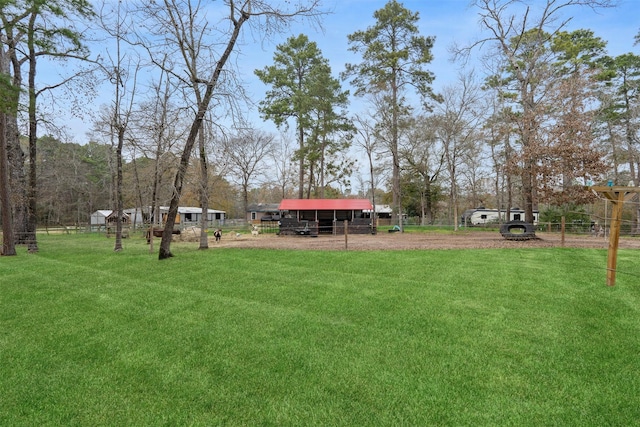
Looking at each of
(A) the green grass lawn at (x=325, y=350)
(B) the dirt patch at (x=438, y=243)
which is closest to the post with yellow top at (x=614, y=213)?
(A) the green grass lawn at (x=325, y=350)

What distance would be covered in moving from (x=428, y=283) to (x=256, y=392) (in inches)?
172

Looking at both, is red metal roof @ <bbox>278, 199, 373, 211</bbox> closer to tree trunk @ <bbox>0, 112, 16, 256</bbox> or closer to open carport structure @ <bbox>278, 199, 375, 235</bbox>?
open carport structure @ <bbox>278, 199, 375, 235</bbox>

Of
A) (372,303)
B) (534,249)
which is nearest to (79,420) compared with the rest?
(372,303)

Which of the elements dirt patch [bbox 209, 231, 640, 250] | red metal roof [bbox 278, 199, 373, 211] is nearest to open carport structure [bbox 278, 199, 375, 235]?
red metal roof [bbox 278, 199, 373, 211]

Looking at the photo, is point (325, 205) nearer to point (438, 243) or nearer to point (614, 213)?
point (438, 243)

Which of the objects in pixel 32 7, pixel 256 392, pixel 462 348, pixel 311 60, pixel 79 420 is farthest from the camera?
pixel 311 60

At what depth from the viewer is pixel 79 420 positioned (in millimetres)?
2529

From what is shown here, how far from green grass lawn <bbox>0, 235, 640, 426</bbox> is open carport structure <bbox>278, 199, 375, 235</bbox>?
15.6 metres

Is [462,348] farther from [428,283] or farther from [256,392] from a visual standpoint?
[428,283]

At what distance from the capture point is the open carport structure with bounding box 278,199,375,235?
2280 cm

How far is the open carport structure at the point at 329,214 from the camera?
22.8 m

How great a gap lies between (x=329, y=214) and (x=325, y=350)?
67.1 feet

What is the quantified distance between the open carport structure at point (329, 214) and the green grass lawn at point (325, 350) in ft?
51.1

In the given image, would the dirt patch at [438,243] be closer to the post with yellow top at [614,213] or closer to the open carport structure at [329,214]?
the post with yellow top at [614,213]
